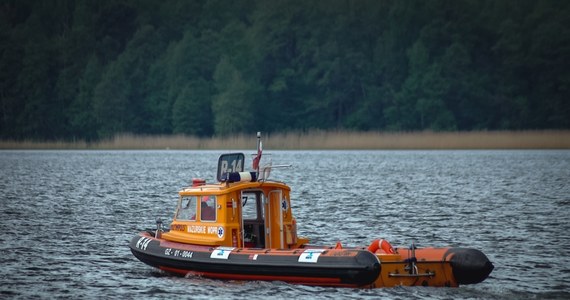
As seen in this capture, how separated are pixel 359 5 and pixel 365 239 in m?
91.7

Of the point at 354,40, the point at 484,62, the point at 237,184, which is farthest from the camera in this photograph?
the point at 354,40

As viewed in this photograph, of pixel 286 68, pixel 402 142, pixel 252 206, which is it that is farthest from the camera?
pixel 286 68

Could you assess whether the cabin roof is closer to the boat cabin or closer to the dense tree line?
the boat cabin

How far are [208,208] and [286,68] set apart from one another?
9569 cm

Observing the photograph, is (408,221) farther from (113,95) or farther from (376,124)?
(113,95)

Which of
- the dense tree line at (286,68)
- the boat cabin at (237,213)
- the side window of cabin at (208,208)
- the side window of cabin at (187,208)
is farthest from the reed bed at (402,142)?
the side window of cabin at (208,208)

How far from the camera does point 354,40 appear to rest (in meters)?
118

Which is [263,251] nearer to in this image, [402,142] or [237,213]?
[237,213]

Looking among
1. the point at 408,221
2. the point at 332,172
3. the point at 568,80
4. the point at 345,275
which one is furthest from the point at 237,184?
the point at 568,80

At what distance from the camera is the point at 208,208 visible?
921 inches

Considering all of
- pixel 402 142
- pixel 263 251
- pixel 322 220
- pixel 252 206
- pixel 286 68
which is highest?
pixel 286 68

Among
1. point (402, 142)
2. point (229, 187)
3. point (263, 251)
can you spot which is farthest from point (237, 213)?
point (402, 142)

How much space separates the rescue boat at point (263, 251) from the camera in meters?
20.7

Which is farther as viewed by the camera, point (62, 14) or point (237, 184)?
point (62, 14)
